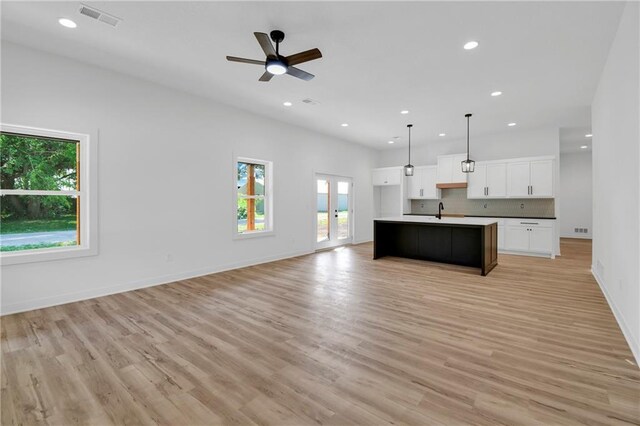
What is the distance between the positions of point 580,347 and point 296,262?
4582 millimetres

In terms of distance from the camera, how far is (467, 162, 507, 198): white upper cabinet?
721 centimetres

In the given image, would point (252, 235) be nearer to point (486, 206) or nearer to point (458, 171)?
point (458, 171)

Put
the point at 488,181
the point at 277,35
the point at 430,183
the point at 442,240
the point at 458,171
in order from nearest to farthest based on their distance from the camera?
the point at 277,35 → the point at 442,240 → the point at 488,181 → the point at 458,171 → the point at 430,183

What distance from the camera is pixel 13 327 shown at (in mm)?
2984

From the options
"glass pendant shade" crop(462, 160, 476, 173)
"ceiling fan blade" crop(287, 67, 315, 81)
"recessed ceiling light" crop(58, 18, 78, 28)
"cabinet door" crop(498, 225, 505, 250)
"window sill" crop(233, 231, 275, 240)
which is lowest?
"cabinet door" crop(498, 225, 505, 250)

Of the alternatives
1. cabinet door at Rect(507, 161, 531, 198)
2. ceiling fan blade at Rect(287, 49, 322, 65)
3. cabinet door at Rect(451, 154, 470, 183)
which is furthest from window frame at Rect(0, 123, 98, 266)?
cabinet door at Rect(507, 161, 531, 198)

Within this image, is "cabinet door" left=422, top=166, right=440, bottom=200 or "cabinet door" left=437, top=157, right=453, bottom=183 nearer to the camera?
"cabinet door" left=437, top=157, right=453, bottom=183

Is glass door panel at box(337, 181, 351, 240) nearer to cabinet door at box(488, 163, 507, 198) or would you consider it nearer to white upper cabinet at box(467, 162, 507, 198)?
white upper cabinet at box(467, 162, 507, 198)

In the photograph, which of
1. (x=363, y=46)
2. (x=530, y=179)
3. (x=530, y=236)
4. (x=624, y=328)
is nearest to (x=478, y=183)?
(x=530, y=179)

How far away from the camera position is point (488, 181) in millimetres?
7430

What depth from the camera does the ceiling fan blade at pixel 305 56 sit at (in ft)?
9.41

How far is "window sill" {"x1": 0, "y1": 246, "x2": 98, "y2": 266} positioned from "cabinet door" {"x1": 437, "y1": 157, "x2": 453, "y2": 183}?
774 cm

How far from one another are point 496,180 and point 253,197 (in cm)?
590

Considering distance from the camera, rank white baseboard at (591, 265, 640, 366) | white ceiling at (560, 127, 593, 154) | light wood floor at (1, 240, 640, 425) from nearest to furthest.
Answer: light wood floor at (1, 240, 640, 425), white baseboard at (591, 265, 640, 366), white ceiling at (560, 127, 593, 154)
